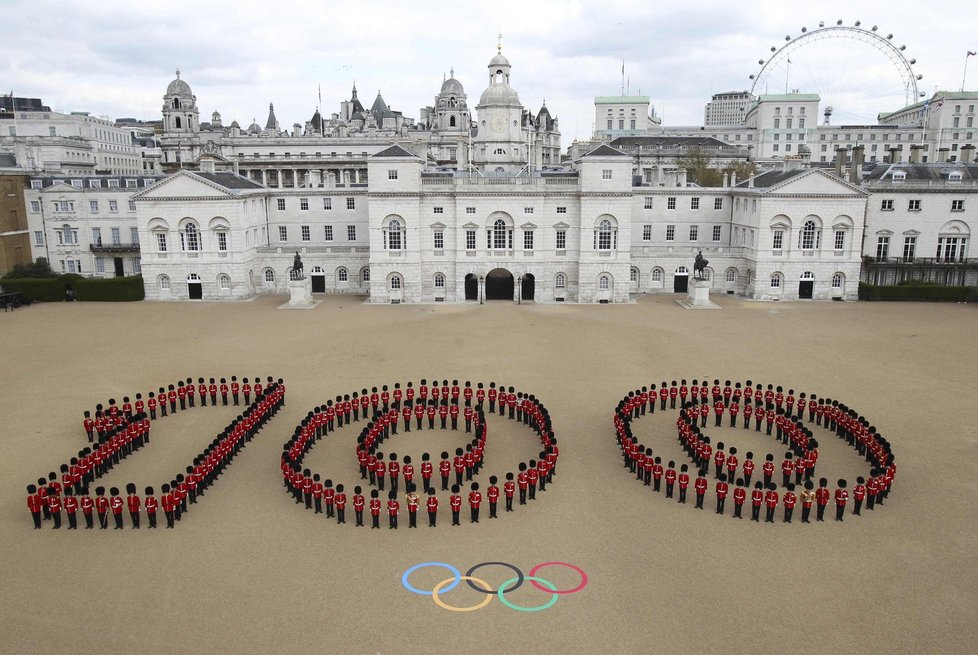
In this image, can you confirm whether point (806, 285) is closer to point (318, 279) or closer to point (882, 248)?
point (882, 248)

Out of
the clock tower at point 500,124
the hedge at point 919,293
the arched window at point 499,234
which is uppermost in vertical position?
the clock tower at point 500,124

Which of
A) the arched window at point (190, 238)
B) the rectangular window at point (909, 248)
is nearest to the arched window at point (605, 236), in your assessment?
the rectangular window at point (909, 248)

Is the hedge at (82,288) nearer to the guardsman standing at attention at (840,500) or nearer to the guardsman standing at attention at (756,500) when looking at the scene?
the guardsman standing at attention at (756,500)

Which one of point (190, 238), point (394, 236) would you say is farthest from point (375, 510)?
point (190, 238)

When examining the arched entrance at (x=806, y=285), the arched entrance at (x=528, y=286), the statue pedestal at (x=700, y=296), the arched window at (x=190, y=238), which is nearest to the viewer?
the statue pedestal at (x=700, y=296)

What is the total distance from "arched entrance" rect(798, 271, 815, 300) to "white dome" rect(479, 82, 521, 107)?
26.6m

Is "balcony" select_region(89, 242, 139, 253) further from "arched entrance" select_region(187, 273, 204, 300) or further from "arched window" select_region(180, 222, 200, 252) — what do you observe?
"arched entrance" select_region(187, 273, 204, 300)

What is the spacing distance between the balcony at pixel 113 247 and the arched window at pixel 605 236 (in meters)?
36.8

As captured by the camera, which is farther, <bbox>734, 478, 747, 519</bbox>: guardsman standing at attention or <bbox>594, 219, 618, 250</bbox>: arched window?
<bbox>594, 219, 618, 250</bbox>: arched window

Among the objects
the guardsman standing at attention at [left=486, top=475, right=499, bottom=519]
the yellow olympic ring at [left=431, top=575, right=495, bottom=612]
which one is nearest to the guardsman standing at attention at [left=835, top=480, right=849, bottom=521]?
the guardsman standing at attention at [left=486, top=475, right=499, bottom=519]

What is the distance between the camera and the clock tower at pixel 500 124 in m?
60.5

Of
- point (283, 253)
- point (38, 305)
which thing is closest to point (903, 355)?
point (283, 253)

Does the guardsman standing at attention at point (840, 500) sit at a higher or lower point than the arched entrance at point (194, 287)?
lower

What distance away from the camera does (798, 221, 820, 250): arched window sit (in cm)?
5381
